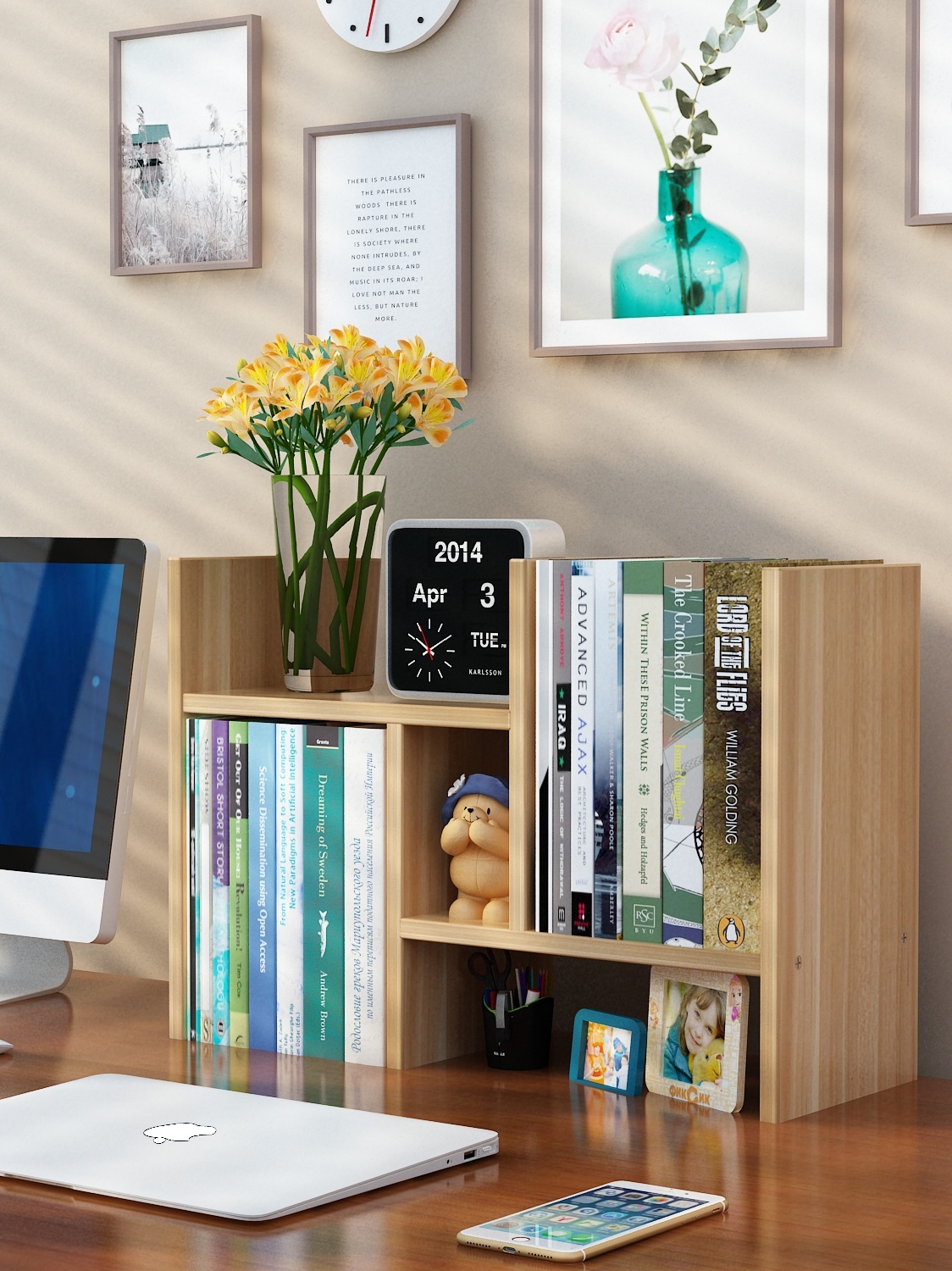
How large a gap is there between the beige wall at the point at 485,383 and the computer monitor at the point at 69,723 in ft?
1.06

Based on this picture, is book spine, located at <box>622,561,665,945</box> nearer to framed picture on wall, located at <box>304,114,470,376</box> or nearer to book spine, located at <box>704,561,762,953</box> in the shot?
book spine, located at <box>704,561,762,953</box>

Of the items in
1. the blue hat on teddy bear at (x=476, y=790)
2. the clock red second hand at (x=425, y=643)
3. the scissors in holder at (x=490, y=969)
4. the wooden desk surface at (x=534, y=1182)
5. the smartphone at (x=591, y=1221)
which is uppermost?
the clock red second hand at (x=425, y=643)

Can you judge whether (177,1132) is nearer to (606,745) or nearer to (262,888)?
(262,888)

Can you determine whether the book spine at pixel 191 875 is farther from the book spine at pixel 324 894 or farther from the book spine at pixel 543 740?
the book spine at pixel 543 740

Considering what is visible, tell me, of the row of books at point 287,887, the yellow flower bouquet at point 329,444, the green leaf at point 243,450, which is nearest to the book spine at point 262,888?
the row of books at point 287,887

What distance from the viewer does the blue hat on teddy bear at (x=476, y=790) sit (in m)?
1.50

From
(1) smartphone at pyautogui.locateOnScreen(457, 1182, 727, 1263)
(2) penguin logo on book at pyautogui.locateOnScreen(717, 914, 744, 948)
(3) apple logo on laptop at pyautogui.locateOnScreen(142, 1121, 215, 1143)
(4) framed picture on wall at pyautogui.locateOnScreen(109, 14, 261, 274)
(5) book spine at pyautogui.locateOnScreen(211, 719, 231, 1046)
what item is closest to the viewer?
(1) smartphone at pyautogui.locateOnScreen(457, 1182, 727, 1263)

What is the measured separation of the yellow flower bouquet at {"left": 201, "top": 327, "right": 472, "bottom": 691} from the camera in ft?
5.26

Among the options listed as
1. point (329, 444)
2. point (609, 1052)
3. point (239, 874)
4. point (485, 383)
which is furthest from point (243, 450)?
point (609, 1052)

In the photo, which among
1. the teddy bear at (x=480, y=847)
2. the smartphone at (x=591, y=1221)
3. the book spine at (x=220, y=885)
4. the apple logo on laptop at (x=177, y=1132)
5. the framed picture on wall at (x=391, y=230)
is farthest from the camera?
the framed picture on wall at (x=391, y=230)

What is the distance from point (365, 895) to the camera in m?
1.52

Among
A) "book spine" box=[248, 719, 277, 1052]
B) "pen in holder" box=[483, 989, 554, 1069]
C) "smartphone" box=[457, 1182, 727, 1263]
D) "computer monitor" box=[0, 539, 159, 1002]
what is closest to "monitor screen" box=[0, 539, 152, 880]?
"computer monitor" box=[0, 539, 159, 1002]

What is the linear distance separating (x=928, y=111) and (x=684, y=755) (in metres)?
0.60

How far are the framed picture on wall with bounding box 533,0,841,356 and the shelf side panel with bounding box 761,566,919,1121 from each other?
319 millimetres
